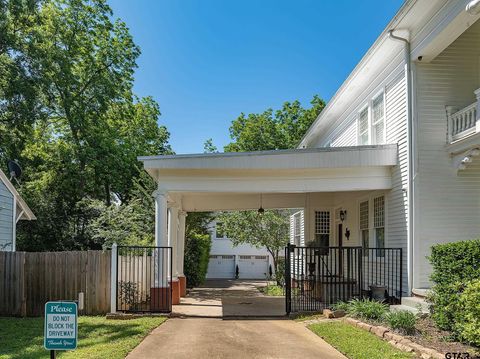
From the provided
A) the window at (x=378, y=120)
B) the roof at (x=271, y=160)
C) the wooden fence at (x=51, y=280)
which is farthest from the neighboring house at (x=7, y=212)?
the window at (x=378, y=120)

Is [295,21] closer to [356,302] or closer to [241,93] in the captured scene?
[241,93]

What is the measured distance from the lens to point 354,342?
7.81 meters

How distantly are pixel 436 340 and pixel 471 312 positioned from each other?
1.18 m

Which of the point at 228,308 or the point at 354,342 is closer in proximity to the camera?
the point at 354,342

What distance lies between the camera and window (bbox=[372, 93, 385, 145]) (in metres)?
12.5

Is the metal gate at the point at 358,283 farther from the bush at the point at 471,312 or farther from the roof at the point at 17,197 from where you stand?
the roof at the point at 17,197

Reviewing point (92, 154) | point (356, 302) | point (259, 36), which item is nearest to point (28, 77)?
point (92, 154)

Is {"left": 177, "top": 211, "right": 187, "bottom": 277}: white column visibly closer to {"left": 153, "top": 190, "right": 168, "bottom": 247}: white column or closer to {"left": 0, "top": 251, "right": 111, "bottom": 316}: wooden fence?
{"left": 153, "top": 190, "right": 168, "bottom": 247}: white column

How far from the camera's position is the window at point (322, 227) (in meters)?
18.2

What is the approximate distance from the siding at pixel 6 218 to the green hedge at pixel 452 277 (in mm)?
12531

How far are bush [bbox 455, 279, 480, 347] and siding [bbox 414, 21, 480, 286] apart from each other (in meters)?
3.41

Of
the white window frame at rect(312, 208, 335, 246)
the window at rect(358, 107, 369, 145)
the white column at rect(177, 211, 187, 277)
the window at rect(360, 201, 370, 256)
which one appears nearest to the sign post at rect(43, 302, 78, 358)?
the window at rect(360, 201, 370, 256)

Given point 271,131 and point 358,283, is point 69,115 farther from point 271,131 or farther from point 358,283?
point 358,283

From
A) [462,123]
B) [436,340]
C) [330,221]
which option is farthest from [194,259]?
[436,340]
